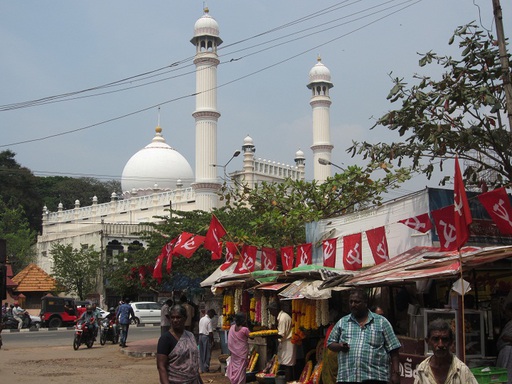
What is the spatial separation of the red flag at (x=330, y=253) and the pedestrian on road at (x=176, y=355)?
7.70m

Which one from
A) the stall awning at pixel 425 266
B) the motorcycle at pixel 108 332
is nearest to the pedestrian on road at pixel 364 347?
the stall awning at pixel 425 266

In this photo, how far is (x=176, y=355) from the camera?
5492 millimetres

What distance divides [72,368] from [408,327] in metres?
7.52

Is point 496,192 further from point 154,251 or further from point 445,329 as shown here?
point 154,251

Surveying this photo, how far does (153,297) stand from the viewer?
4003cm

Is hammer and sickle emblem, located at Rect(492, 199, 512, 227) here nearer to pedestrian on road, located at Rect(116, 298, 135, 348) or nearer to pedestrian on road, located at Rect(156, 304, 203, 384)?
pedestrian on road, located at Rect(156, 304, 203, 384)

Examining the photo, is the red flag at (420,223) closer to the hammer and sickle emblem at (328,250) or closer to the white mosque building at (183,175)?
the hammer and sickle emblem at (328,250)

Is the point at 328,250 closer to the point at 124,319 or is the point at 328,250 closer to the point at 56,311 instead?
the point at 124,319

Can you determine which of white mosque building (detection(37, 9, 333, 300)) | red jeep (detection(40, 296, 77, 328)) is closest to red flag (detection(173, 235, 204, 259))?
red jeep (detection(40, 296, 77, 328))

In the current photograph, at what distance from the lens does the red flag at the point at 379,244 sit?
11.7 metres

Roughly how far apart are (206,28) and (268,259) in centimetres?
2538

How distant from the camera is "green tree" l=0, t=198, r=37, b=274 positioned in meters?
42.6

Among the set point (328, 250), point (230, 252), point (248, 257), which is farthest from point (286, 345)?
point (230, 252)

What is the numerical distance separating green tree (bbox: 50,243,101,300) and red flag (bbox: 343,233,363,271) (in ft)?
88.5
